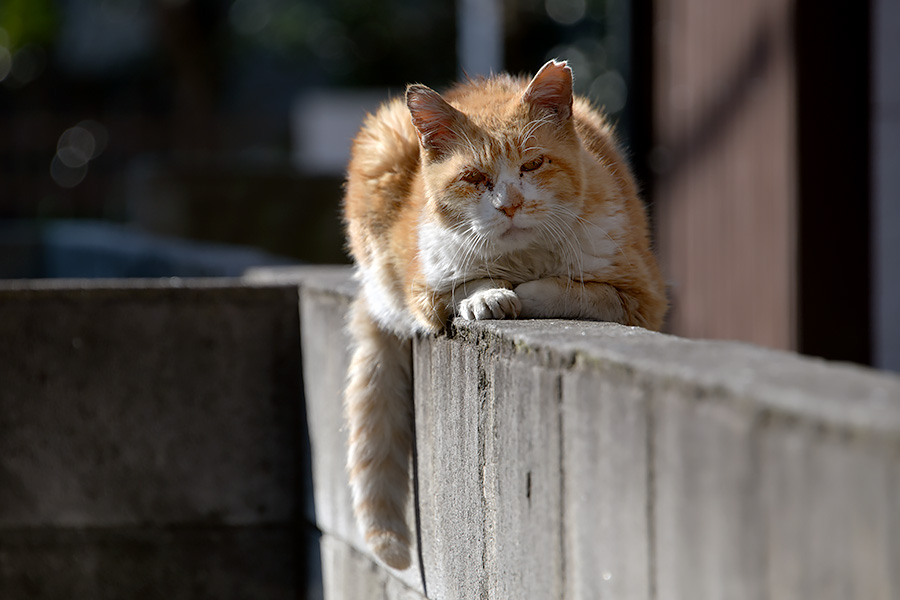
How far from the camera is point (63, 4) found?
21.9m

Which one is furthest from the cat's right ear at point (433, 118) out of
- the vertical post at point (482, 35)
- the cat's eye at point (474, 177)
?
the vertical post at point (482, 35)

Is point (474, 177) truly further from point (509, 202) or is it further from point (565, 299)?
point (565, 299)

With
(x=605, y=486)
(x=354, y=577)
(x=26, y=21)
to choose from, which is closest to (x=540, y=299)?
(x=605, y=486)

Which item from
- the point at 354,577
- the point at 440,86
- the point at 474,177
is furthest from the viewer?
the point at 440,86

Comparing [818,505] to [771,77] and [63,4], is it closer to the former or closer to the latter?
[771,77]

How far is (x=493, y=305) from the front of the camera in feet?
8.56

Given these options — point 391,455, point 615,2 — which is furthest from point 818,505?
point 615,2

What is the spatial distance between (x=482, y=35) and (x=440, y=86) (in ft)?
28.3

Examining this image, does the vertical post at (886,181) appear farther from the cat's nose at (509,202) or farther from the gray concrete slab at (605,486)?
the gray concrete slab at (605,486)

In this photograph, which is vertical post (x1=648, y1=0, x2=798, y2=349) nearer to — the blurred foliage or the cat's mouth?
the cat's mouth

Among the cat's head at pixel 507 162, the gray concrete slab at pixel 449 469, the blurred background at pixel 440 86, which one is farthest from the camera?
the blurred background at pixel 440 86

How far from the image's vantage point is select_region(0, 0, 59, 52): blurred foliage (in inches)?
765

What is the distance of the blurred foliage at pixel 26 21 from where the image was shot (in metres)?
19.4

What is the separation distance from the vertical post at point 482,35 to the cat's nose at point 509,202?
8442 mm
